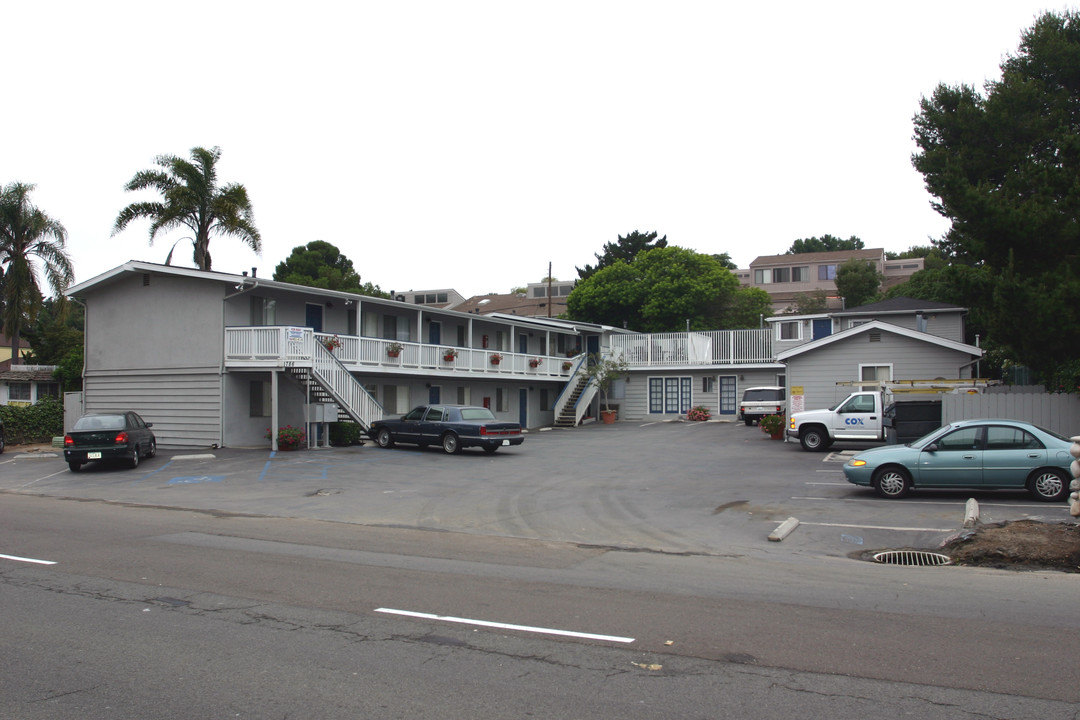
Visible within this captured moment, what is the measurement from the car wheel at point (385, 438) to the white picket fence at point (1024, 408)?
54.1 ft

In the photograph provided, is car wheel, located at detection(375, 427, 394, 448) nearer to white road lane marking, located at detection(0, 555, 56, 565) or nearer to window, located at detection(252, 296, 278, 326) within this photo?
window, located at detection(252, 296, 278, 326)

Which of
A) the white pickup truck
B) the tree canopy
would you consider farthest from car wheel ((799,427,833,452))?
the tree canopy

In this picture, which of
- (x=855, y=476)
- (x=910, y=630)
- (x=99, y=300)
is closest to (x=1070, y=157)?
(x=855, y=476)

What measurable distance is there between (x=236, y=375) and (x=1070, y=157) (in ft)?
80.7

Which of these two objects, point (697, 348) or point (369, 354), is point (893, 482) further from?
point (697, 348)

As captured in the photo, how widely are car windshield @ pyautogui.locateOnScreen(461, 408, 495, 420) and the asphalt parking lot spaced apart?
120cm

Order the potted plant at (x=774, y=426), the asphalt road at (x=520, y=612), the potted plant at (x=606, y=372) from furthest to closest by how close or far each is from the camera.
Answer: the potted plant at (x=606, y=372)
the potted plant at (x=774, y=426)
the asphalt road at (x=520, y=612)

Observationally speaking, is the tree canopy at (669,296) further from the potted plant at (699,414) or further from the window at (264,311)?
the window at (264,311)

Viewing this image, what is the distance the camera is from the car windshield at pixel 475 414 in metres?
26.2

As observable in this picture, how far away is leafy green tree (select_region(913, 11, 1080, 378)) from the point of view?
1719 centimetres

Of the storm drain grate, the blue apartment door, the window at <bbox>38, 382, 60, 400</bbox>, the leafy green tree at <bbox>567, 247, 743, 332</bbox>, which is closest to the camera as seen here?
the storm drain grate

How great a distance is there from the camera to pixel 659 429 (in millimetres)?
36812

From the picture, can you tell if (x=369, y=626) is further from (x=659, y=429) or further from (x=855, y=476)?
(x=659, y=429)

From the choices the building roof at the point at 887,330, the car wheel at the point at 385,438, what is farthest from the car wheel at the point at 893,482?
the car wheel at the point at 385,438
